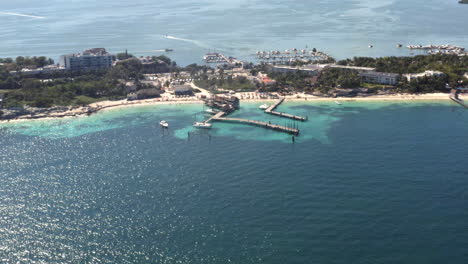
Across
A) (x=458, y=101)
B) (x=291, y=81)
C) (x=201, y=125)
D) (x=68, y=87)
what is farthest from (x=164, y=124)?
(x=458, y=101)

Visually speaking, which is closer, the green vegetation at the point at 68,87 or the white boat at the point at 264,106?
the white boat at the point at 264,106

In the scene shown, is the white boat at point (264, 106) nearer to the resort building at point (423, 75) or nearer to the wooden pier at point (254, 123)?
the wooden pier at point (254, 123)

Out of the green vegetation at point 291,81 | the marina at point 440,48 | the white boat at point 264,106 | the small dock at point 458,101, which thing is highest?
the marina at point 440,48

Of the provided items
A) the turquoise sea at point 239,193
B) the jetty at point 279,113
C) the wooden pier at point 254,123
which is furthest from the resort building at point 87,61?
the jetty at point 279,113

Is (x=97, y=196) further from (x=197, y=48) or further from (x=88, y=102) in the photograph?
(x=197, y=48)

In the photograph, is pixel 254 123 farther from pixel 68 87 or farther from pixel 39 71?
pixel 39 71

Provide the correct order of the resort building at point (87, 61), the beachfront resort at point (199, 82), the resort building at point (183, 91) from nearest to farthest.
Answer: the beachfront resort at point (199, 82), the resort building at point (183, 91), the resort building at point (87, 61)

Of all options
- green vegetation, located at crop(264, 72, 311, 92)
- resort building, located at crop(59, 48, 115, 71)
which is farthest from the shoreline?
resort building, located at crop(59, 48, 115, 71)

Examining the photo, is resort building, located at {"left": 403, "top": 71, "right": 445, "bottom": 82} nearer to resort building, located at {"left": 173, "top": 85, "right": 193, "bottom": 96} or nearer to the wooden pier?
the wooden pier
